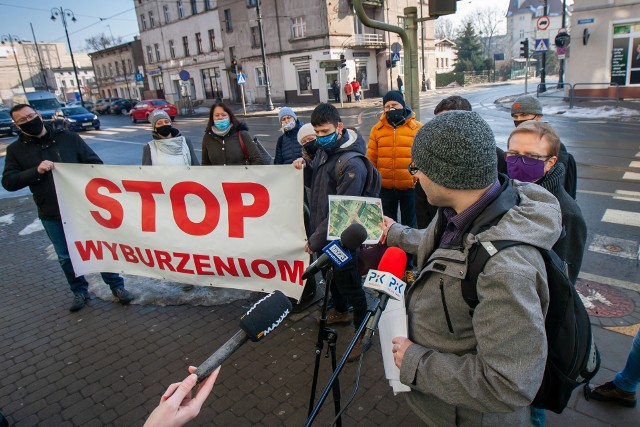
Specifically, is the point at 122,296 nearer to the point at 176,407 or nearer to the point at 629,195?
the point at 176,407

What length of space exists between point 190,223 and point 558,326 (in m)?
3.52

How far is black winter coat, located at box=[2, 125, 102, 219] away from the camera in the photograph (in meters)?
4.33

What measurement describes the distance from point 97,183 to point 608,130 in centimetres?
1508

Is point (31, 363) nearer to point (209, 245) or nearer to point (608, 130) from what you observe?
point (209, 245)

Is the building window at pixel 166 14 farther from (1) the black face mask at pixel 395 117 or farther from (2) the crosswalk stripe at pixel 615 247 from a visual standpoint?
(2) the crosswalk stripe at pixel 615 247

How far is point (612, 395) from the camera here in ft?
9.25

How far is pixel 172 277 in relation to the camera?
445 cm

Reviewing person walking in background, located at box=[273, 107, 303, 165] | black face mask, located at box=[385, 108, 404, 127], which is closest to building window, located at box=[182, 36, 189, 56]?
person walking in background, located at box=[273, 107, 303, 165]

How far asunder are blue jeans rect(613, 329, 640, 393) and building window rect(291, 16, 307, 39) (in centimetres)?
3699

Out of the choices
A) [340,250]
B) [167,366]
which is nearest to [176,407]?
[340,250]

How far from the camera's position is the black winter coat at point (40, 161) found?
4328 millimetres

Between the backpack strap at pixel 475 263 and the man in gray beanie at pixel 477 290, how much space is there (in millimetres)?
10

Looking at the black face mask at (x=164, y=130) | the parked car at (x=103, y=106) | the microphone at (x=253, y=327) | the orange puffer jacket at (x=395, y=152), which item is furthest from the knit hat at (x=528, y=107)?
the parked car at (x=103, y=106)

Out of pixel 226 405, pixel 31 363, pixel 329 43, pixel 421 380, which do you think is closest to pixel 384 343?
pixel 421 380
